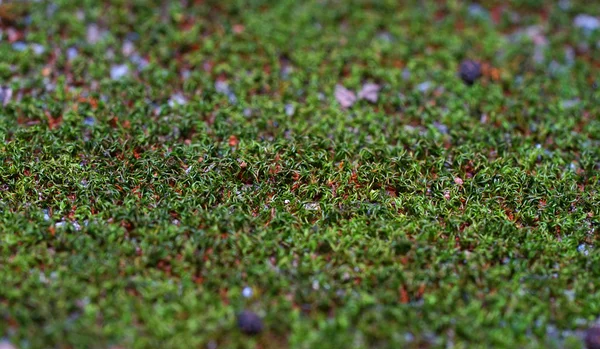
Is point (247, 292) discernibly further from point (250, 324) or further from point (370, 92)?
point (370, 92)

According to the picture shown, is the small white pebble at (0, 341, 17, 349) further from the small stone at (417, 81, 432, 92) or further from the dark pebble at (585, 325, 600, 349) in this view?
the small stone at (417, 81, 432, 92)

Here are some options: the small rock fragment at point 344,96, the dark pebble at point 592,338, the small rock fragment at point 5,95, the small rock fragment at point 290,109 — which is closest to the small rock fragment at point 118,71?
the small rock fragment at point 5,95

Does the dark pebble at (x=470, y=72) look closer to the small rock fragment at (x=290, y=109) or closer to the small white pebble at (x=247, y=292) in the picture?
the small rock fragment at (x=290, y=109)

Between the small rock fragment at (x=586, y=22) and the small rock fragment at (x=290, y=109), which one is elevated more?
the small rock fragment at (x=586, y=22)

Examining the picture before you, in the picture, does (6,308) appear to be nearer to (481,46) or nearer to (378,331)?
(378,331)

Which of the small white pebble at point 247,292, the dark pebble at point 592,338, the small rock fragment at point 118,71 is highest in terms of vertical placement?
the small rock fragment at point 118,71

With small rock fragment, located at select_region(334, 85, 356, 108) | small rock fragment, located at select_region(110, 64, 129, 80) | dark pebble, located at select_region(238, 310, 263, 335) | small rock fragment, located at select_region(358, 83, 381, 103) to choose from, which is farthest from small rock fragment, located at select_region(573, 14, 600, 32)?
dark pebble, located at select_region(238, 310, 263, 335)

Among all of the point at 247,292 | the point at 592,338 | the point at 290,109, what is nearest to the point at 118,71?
the point at 290,109
